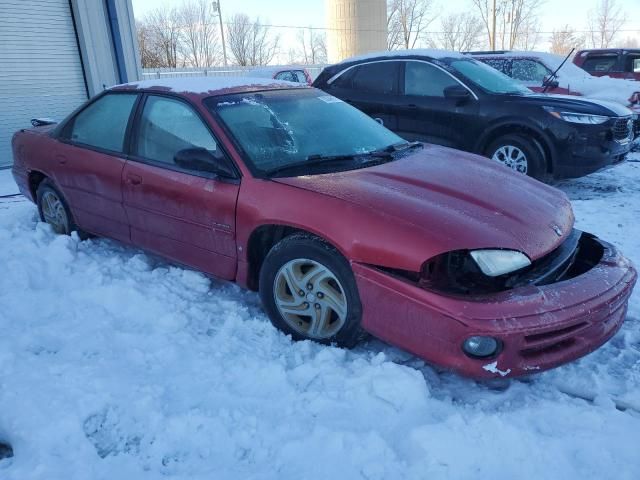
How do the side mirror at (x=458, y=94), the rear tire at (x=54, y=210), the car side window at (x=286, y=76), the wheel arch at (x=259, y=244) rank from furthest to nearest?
the car side window at (x=286, y=76) → the side mirror at (x=458, y=94) → the rear tire at (x=54, y=210) → the wheel arch at (x=259, y=244)

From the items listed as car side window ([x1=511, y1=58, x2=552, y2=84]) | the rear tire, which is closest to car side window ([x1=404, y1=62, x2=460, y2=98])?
car side window ([x1=511, y1=58, x2=552, y2=84])

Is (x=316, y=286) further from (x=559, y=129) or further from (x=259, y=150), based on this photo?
(x=559, y=129)

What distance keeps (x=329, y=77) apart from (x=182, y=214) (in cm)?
478

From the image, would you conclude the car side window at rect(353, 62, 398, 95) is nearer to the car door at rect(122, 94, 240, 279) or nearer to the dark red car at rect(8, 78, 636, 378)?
the dark red car at rect(8, 78, 636, 378)

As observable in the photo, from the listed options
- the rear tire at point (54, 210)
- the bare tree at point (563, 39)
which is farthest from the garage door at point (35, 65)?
the bare tree at point (563, 39)

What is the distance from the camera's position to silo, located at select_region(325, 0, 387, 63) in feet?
131

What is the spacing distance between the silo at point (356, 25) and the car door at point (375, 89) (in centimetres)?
3472

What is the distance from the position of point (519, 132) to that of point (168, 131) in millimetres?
4357

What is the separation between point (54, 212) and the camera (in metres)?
4.64

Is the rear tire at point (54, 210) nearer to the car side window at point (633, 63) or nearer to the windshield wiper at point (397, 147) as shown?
the windshield wiper at point (397, 147)

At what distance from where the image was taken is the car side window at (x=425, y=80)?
6566 mm

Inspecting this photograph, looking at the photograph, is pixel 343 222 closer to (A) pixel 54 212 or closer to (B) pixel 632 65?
(A) pixel 54 212

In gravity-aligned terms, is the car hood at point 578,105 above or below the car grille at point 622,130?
above

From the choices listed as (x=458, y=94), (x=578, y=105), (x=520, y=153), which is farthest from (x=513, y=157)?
(x=458, y=94)
